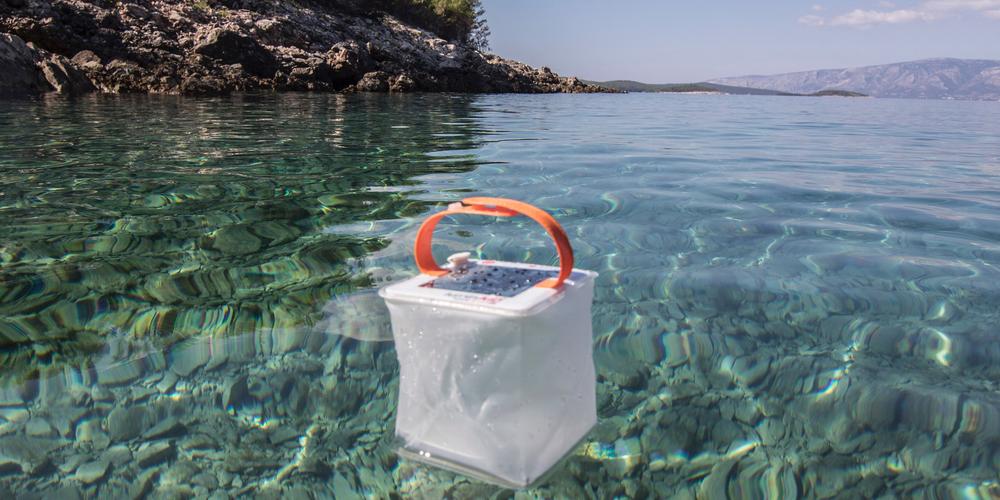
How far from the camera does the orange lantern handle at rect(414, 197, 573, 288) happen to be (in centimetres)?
170

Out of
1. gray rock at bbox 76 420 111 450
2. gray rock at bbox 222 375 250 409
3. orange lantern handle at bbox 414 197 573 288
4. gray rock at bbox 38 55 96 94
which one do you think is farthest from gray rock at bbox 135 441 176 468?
gray rock at bbox 38 55 96 94

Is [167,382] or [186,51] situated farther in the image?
[186,51]

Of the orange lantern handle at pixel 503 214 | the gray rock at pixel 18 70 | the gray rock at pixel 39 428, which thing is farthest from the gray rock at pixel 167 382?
the gray rock at pixel 18 70

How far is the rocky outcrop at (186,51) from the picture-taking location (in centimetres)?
2355

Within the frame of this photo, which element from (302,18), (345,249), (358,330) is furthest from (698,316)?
(302,18)

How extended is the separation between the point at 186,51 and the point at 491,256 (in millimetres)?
29356

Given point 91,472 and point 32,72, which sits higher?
point 32,72

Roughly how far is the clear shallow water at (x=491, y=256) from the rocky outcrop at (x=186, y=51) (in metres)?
20.2

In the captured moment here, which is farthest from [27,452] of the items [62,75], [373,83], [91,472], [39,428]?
[373,83]

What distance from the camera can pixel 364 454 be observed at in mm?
2199

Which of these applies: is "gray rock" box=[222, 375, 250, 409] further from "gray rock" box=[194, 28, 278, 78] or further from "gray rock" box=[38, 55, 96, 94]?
"gray rock" box=[194, 28, 278, 78]

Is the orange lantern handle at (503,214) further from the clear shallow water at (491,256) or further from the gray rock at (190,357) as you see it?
the gray rock at (190,357)

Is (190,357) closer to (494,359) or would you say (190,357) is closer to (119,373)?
(119,373)

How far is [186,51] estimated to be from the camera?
28.6 meters
